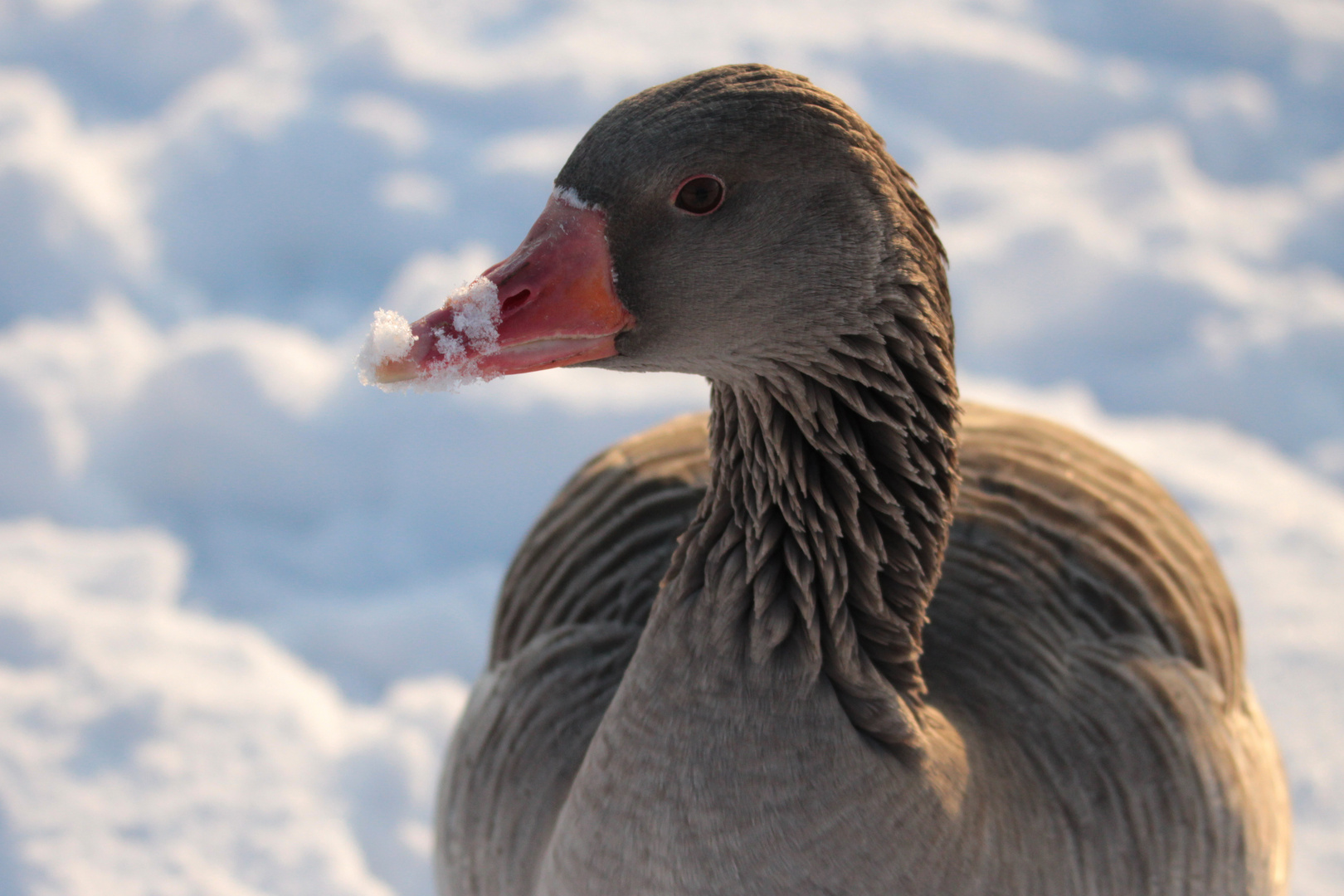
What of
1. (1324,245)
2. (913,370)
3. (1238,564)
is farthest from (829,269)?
(1324,245)

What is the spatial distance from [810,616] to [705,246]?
542mm

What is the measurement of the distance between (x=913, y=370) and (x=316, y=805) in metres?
2.10

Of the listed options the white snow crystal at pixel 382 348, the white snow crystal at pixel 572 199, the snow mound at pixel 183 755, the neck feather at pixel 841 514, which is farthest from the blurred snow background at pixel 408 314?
the white snow crystal at pixel 572 199

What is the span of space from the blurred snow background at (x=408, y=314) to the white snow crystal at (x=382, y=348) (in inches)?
Result: 74.5

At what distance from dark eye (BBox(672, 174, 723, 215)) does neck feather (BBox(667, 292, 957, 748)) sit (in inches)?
10.0

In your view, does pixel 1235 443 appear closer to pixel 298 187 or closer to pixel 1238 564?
pixel 1238 564

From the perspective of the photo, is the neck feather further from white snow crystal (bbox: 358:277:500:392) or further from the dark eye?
white snow crystal (bbox: 358:277:500:392)

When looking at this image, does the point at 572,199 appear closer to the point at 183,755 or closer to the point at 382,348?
the point at 382,348

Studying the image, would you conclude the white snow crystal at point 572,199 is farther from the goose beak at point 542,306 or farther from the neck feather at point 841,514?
the neck feather at point 841,514

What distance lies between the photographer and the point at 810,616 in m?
1.67

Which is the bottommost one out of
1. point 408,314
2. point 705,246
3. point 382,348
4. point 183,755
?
point 382,348

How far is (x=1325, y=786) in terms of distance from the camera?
309cm

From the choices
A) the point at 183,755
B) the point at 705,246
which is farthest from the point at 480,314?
the point at 183,755

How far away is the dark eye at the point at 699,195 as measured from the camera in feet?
4.83
